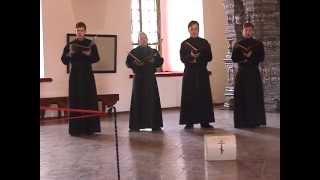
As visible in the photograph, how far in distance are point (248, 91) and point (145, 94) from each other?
1.92m

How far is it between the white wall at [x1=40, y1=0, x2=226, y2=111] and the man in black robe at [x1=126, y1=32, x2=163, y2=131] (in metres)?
3.31

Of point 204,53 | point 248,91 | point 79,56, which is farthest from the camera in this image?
point 248,91

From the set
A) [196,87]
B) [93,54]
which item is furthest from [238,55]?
[93,54]

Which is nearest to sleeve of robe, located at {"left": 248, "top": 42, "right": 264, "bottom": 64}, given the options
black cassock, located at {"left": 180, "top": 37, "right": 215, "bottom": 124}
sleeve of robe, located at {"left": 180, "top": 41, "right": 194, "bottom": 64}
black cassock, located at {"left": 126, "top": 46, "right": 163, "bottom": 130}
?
black cassock, located at {"left": 180, "top": 37, "right": 215, "bottom": 124}

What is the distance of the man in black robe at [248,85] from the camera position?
9953mm

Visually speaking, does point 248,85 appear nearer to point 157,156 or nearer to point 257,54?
point 257,54

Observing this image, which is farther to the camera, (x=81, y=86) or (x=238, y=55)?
(x=238, y=55)

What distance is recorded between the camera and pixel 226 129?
9.87 m

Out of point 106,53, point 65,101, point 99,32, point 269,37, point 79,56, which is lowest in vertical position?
point 65,101

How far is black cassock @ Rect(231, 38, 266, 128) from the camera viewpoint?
9992mm

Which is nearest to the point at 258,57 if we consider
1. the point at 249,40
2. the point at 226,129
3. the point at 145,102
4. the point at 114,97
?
the point at 249,40

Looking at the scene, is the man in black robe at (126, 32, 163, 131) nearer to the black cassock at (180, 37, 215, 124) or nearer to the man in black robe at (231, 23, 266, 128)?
the black cassock at (180, 37, 215, 124)

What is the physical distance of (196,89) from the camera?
9.98 metres

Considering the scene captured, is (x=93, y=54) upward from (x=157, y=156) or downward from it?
upward
